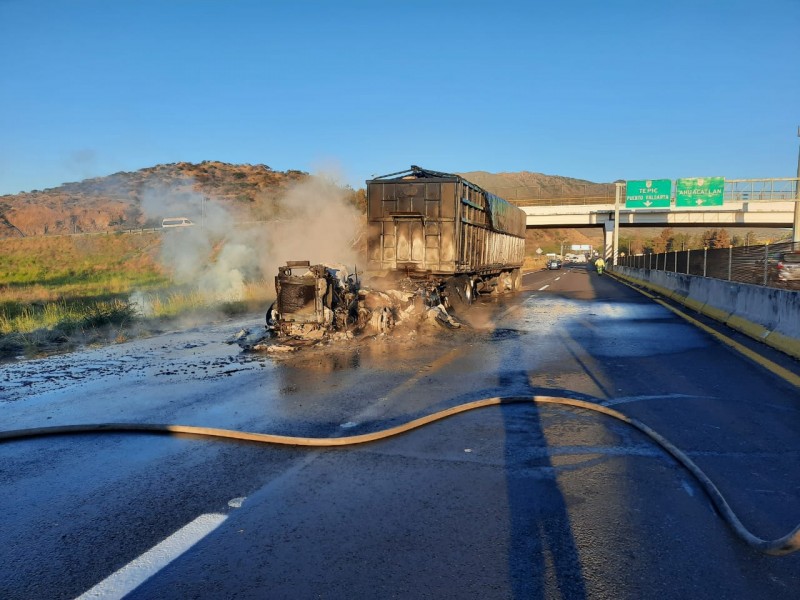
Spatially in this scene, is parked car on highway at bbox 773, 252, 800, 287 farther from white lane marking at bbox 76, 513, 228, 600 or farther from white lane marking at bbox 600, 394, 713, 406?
white lane marking at bbox 76, 513, 228, 600

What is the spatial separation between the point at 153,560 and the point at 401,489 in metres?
1.57

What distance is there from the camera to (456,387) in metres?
6.82

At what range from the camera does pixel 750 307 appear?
11711 mm

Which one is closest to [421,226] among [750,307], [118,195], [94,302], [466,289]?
[466,289]

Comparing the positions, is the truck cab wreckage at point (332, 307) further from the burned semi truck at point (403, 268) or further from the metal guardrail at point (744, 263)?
the metal guardrail at point (744, 263)

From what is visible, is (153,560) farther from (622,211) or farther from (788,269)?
(622,211)

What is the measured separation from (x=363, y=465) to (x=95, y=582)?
77.4 inches

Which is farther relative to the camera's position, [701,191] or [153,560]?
[701,191]

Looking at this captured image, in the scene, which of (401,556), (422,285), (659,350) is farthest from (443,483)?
(422,285)

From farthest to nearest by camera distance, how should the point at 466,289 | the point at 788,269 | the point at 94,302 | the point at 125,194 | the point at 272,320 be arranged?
1. the point at 125,194
2. the point at 94,302
3. the point at 466,289
4. the point at 788,269
5. the point at 272,320

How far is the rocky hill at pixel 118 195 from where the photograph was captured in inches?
2628

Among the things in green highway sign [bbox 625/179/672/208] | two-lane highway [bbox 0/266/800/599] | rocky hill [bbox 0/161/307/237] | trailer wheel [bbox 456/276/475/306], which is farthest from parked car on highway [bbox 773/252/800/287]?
rocky hill [bbox 0/161/307/237]

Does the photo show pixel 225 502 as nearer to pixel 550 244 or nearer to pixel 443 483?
pixel 443 483

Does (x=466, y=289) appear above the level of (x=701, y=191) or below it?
below
